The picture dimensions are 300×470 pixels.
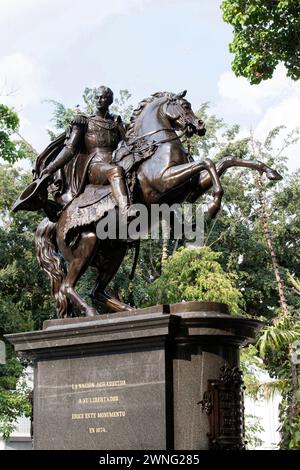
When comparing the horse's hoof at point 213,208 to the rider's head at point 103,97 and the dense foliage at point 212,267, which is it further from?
the dense foliage at point 212,267

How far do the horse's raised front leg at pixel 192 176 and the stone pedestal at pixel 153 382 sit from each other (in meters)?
1.18

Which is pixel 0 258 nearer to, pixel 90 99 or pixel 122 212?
pixel 90 99

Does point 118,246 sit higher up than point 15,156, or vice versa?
point 15,156

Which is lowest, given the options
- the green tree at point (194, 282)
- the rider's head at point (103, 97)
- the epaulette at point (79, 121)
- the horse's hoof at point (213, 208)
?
the horse's hoof at point (213, 208)

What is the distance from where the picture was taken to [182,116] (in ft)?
32.3

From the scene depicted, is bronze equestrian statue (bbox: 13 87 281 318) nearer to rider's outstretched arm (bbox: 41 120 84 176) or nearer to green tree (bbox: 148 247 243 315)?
rider's outstretched arm (bbox: 41 120 84 176)

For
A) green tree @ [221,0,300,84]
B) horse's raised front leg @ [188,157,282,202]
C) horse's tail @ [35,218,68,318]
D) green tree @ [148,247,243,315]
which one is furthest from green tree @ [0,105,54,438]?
horse's raised front leg @ [188,157,282,202]

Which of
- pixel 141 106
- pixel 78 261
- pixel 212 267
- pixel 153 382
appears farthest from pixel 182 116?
pixel 212 267

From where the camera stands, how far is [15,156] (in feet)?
69.1

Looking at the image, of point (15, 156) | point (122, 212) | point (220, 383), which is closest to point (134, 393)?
point (220, 383)

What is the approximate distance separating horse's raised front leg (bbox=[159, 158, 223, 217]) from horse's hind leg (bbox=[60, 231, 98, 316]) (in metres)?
1.16

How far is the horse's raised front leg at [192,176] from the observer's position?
910cm

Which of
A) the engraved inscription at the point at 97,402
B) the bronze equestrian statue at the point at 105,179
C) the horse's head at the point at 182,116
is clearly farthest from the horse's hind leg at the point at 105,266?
the horse's head at the point at 182,116

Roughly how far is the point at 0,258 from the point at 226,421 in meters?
17.0
